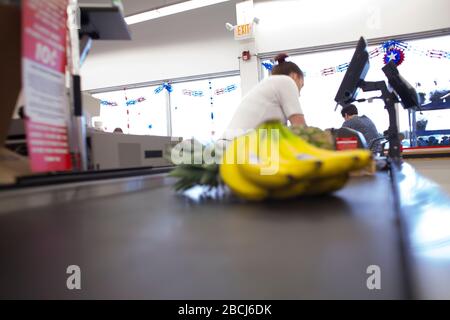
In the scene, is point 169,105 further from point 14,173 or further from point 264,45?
point 14,173

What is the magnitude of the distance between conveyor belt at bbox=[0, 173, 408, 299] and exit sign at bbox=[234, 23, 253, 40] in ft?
14.1

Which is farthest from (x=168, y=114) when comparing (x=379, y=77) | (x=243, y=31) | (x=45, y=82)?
(x=45, y=82)

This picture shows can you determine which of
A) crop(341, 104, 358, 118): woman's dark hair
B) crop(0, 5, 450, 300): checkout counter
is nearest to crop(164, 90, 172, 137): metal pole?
crop(341, 104, 358, 118): woman's dark hair

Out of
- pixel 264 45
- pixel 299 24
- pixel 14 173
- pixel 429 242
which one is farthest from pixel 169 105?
pixel 429 242

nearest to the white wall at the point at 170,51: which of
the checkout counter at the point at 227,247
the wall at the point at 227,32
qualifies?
the wall at the point at 227,32

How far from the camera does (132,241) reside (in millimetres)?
381

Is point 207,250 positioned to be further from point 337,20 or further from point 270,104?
point 337,20

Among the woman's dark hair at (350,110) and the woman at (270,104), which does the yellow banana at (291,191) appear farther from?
the woman's dark hair at (350,110)

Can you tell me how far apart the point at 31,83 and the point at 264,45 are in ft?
14.7

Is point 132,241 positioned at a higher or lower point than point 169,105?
lower

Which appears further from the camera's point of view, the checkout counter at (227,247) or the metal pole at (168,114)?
the metal pole at (168,114)

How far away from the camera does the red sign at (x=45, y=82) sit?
1.51 ft

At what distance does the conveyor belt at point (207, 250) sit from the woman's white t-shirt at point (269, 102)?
1.23m
